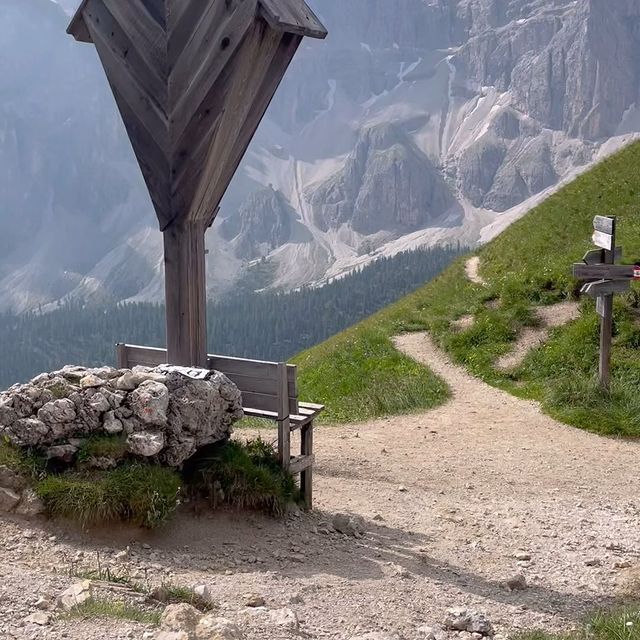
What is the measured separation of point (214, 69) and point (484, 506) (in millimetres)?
6176

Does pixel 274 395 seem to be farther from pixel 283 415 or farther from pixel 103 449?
pixel 103 449

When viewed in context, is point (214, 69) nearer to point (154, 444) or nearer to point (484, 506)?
point (154, 444)

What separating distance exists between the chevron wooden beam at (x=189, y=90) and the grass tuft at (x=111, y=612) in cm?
357

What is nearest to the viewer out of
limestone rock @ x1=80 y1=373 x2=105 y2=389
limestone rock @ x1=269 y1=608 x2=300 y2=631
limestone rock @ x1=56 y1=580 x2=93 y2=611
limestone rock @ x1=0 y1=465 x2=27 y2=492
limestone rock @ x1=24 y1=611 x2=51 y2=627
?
limestone rock @ x1=24 y1=611 x2=51 y2=627

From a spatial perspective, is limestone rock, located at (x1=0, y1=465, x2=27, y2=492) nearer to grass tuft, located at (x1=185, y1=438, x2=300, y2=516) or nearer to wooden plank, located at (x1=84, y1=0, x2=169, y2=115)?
grass tuft, located at (x1=185, y1=438, x2=300, y2=516)

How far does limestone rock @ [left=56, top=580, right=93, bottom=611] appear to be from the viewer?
209 inches

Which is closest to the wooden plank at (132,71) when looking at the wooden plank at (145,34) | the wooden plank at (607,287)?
the wooden plank at (145,34)

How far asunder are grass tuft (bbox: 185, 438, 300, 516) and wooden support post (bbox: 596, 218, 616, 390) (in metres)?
8.39

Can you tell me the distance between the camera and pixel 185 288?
8.49 meters

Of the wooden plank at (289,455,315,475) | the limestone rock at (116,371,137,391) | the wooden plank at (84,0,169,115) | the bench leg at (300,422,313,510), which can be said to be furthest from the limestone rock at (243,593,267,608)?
the wooden plank at (84,0,169,115)

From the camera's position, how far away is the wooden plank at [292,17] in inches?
299

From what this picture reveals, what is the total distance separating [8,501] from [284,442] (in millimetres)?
2858

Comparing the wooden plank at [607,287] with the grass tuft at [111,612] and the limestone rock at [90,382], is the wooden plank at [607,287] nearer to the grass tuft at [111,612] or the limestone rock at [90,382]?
the limestone rock at [90,382]

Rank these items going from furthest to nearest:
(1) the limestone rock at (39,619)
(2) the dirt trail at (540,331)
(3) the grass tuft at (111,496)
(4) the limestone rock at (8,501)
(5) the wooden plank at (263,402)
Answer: (2) the dirt trail at (540,331)
(5) the wooden plank at (263,402)
(4) the limestone rock at (8,501)
(3) the grass tuft at (111,496)
(1) the limestone rock at (39,619)
